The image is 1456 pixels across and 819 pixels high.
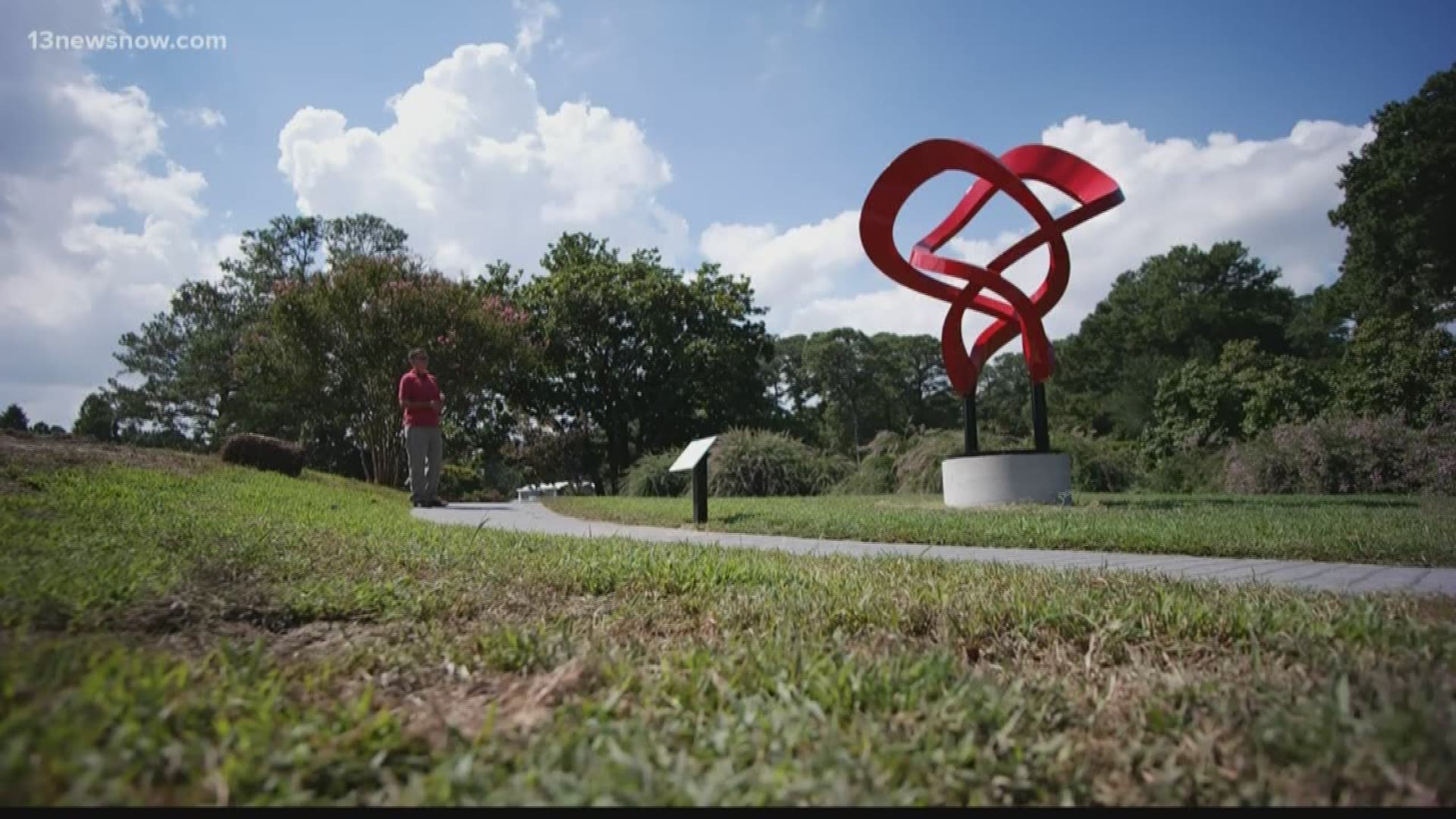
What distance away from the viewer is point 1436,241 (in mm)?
27266

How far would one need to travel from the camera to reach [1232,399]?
87.4 feet

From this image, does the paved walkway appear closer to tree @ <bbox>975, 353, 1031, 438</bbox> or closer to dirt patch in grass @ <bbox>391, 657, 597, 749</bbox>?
dirt patch in grass @ <bbox>391, 657, 597, 749</bbox>

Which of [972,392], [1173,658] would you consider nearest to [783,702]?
[1173,658]

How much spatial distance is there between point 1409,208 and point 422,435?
34.5m

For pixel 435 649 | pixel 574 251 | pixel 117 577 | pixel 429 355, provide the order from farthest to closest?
pixel 574 251, pixel 429 355, pixel 117 577, pixel 435 649

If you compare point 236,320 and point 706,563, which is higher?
point 236,320

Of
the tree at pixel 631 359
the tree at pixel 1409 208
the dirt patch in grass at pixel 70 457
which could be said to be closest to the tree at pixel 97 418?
the tree at pixel 631 359

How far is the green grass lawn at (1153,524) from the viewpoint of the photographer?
510 centimetres

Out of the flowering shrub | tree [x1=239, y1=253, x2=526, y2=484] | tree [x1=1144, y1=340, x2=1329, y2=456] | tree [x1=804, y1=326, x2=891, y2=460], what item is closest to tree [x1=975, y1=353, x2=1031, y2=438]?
tree [x1=804, y1=326, x2=891, y2=460]

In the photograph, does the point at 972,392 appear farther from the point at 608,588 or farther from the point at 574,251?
the point at 574,251

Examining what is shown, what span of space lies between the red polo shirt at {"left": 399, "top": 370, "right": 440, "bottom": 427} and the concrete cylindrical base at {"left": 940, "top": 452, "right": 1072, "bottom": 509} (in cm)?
742

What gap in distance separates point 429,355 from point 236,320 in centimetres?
2653

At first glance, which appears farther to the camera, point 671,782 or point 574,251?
point 574,251
